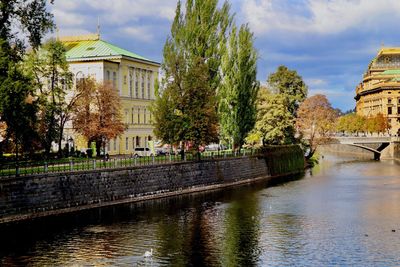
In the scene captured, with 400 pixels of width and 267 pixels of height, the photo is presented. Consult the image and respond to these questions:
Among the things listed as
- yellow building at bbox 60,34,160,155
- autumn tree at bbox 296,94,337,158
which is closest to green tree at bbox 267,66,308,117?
autumn tree at bbox 296,94,337,158

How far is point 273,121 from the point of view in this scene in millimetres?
99250

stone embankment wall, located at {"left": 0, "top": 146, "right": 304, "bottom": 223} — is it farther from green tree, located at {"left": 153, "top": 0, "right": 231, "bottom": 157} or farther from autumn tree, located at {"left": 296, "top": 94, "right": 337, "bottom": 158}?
autumn tree, located at {"left": 296, "top": 94, "right": 337, "bottom": 158}

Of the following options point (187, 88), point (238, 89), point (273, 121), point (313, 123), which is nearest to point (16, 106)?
point (187, 88)

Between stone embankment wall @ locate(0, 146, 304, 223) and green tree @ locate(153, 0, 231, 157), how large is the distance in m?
3.83

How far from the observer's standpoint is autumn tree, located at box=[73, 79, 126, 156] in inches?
2945

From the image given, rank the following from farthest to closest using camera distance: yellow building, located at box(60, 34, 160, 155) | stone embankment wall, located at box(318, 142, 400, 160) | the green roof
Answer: stone embankment wall, located at box(318, 142, 400, 160) → the green roof → yellow building, located at box(60, 34, 160, 155)

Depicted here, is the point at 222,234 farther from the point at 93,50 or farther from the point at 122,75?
the point at 93,50

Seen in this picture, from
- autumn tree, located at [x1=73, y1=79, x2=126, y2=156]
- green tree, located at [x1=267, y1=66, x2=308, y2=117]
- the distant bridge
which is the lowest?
the distant bridge

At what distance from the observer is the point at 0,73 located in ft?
155

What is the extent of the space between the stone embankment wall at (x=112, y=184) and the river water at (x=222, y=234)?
4.99 feet

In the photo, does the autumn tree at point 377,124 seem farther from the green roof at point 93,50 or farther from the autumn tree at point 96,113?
the autumn tree at point 96,113

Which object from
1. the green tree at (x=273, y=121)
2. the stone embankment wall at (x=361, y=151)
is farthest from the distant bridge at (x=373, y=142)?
the green tree at (x=273, y=121)

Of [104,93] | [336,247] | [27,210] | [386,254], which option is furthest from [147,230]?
[104,93]

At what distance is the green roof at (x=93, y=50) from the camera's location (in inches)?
3565
